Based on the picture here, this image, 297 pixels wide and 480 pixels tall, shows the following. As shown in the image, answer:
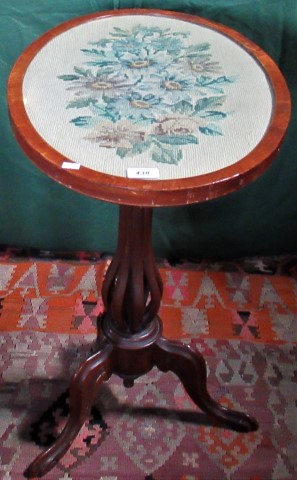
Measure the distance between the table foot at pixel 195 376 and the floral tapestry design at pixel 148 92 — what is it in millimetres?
402

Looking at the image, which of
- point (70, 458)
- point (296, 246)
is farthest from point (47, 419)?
point (296, 246)

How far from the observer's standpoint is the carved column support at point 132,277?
0.84 metres

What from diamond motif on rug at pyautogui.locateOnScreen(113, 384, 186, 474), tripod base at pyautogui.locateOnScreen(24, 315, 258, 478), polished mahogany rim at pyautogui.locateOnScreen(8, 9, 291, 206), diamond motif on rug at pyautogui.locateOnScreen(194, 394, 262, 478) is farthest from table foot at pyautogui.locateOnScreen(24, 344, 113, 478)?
polished mahogany rim at pyautogui.locateOnScreen(8, 9, 291, 206)

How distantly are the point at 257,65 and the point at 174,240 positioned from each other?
0.59 m

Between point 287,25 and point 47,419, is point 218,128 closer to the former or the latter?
point 287,25

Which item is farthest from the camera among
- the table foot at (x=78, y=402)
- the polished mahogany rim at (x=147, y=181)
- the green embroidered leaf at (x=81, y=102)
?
the table foot at (x=78, y=402)

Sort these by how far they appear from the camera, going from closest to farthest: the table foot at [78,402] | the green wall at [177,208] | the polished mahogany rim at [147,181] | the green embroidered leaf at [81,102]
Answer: the polished mahogany rim at [147,181], the green embroidered leaf at [81,102], the table foot at [78,402], the green wall at [177,208]

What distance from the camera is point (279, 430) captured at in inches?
43.3

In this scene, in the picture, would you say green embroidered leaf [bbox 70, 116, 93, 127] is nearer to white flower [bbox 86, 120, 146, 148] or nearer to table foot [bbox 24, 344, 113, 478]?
white flower [bbox 86, 120, 146, 148]

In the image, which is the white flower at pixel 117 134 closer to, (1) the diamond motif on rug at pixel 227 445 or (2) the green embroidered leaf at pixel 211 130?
(2) the green embroidered leaf at pixel 211 130

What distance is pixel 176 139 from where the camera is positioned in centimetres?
70

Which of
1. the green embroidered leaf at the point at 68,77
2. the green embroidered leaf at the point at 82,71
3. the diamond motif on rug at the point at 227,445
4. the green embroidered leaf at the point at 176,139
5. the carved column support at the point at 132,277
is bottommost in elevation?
the diamond motif on rug at the point at 227,445

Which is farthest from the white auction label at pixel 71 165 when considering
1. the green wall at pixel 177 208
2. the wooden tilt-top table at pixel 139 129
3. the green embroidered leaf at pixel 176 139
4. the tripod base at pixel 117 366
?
the green wall at pixel 177 208

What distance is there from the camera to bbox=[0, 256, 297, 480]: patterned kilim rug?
105 cm
